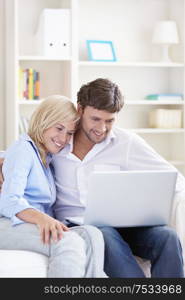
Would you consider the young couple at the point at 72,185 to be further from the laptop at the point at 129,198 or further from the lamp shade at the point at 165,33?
the lamp shade at the point at 165,33

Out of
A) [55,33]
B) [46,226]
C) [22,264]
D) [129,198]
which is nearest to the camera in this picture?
[22,264]

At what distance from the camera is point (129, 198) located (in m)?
2.44

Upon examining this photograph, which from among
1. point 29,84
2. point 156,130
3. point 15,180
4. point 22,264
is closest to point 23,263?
point 22,264

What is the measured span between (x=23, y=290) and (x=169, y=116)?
10.6ft

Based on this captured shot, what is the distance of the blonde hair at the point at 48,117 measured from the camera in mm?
2602

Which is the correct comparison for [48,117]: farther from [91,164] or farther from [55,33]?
[55,33]

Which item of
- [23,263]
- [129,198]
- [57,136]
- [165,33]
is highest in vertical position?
[165,33]

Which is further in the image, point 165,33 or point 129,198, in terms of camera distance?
point 165,33

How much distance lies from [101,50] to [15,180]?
104 inches

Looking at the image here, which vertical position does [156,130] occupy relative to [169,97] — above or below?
below

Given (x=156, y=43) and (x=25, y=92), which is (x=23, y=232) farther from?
(x=156, y=43)

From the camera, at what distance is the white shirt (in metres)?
2.76

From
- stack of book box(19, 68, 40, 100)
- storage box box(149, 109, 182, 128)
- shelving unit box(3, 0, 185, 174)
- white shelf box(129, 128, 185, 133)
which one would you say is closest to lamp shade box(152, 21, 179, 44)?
shelving unit box(3, 0, 185, 174)

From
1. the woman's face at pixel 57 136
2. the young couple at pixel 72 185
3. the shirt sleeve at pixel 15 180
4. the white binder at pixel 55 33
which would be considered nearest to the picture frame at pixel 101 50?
the white binder at pixel 55 33
